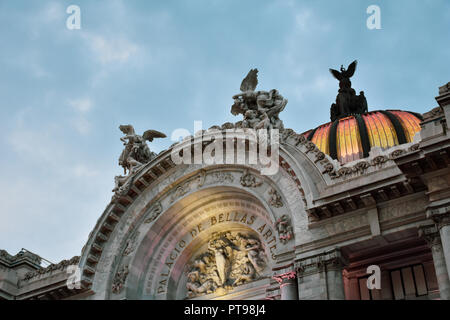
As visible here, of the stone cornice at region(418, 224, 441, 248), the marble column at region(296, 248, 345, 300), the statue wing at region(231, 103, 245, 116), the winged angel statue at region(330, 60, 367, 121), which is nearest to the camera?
the stone cornice at region(418, 224, 441, 248)

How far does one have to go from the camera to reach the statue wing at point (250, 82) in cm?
2509

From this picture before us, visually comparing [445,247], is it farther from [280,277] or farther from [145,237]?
[145,237]

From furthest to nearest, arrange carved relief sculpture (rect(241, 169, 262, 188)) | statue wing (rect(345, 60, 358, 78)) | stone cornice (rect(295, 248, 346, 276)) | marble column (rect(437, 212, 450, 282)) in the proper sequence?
1. statue wing (rect(345, 60, 358, 78))
2. carved relief sculpture (rect(241, 169, 262, 188))
3. stone cornice (rect(295, 248, 346, 276))
4. marble column (rect(437, 212, 450, 282))

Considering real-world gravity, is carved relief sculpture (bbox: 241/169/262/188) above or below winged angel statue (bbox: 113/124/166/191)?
below

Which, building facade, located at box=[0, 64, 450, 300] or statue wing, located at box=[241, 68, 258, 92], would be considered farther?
statue wing, located at box=[241, 68, 258, 92]

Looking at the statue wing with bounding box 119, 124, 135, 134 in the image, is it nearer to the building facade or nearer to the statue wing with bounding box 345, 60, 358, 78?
the building facade

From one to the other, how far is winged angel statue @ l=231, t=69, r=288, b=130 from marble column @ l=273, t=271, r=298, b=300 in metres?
5.95

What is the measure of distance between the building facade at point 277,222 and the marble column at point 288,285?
45mm

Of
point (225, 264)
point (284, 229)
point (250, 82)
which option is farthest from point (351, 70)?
point (284, 229)

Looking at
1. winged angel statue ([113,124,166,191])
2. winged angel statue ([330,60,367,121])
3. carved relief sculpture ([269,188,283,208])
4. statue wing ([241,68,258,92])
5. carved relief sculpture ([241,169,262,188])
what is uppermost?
winged angel statue ([330,60,367,121])

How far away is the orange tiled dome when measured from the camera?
92.3 ft

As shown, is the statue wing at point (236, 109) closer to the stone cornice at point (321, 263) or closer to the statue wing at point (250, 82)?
the statue wing at point (250, 82)

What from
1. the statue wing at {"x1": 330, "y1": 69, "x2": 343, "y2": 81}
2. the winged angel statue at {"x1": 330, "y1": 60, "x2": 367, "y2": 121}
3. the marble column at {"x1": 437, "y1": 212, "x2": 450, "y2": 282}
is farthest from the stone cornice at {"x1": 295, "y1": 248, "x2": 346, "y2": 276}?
the statue wing at {"x1": 330, "y1": 69, "x2": 343, "y2": 81}

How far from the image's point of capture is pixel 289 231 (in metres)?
20.5
